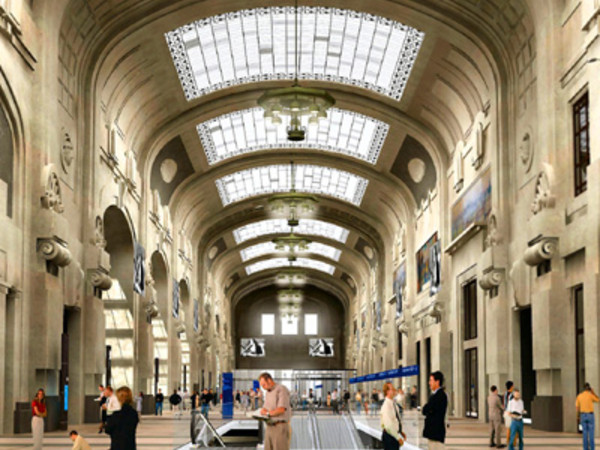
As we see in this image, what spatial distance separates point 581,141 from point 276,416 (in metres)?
11.8

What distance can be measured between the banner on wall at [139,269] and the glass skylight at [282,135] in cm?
674

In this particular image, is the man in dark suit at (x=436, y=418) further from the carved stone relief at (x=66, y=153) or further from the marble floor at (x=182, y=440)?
→ the carved stone relief at (x=66, y=153)

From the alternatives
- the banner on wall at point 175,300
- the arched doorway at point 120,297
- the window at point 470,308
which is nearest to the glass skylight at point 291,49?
the arched doorway at point 120,297

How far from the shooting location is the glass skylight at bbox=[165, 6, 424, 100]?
30.1 meters

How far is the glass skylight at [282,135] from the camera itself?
1547 inches

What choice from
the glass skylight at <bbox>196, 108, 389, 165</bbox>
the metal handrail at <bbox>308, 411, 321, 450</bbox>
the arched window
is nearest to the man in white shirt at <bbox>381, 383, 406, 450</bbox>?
the metal handrail at <bbox>308, 411, 321, 450</bbox>

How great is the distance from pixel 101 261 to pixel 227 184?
22046 mm

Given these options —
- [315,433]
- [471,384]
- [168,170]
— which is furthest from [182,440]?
[168,170]

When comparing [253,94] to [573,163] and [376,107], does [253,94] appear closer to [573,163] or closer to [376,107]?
[376,107]

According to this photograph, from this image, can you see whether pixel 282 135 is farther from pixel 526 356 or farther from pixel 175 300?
pixel 526 356

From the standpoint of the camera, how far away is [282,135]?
42969 mm

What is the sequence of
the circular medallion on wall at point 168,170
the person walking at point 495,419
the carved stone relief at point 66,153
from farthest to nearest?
the circular medallion on wall at point 168,170 < the carved stone relief at point 66,153 < the person walking at point 495,419

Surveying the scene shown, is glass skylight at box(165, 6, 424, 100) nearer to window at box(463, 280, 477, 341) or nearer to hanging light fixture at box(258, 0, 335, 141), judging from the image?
hanging light fixture at box(258, 0, 335, 141)

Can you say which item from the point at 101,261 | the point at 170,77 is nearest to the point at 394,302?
the point at 170,77
